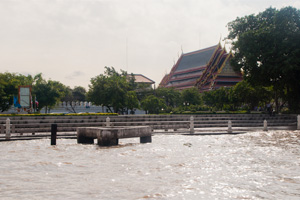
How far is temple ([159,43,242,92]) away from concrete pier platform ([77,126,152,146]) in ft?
178

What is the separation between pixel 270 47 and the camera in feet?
102

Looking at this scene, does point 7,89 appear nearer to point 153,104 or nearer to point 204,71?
point 153,104

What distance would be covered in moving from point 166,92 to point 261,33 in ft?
97.5

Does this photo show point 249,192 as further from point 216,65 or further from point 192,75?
point 192,75

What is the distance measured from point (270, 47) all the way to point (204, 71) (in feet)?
147

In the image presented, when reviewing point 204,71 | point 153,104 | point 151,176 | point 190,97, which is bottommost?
point 151,176

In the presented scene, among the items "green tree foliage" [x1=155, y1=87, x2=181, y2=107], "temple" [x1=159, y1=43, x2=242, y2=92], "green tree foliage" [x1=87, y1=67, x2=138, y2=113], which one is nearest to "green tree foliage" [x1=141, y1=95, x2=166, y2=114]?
"green tree foliage" [x1=87, y1=67, x2=138, y2=113]

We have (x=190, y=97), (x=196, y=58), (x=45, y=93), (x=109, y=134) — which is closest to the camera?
(x=109, y=134)

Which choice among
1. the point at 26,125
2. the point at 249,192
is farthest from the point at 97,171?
the point at 26,125

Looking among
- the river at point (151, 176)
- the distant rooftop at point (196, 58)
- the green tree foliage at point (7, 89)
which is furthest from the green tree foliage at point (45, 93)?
the river at point (151, 176)

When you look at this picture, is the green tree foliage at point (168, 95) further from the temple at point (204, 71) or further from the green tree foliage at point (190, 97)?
the temple at point (204, 71)

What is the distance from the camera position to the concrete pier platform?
14.7 meters

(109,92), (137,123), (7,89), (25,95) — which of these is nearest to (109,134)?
(137,123)

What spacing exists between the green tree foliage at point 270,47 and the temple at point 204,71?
115ft
